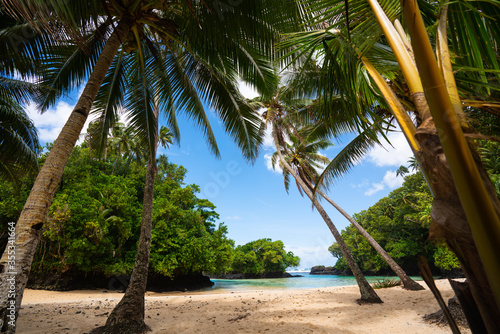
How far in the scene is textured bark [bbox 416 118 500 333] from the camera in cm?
78

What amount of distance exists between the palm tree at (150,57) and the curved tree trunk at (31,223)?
11 mm

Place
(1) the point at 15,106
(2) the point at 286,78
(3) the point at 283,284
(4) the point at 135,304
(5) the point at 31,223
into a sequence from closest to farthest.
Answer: (5) the point at 31,223 → (4) the point at 135,304 → (1) the point at 15,106 → (2) the point at 286,78 → (3) the point at 283,284

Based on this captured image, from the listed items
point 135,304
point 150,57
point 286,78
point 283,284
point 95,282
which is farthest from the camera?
point 283,284

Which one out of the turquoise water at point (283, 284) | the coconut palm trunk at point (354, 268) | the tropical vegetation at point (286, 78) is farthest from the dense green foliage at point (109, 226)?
the coconut palm trunk at point (354, 268)

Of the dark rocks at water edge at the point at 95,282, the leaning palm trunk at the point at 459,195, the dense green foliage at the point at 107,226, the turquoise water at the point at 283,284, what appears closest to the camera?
the leaning palm trunk at the point at 459,195

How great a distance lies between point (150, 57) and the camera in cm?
637

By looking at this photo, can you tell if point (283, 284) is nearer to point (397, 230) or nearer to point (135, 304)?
point (397, 230)

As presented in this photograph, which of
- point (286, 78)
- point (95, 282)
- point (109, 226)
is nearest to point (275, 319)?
point (286, 78)

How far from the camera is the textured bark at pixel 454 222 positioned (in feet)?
2.56

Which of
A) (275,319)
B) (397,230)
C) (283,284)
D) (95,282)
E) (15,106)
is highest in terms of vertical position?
(15,106)

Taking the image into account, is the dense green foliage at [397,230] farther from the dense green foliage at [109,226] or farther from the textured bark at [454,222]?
the textured bark at [454,222]

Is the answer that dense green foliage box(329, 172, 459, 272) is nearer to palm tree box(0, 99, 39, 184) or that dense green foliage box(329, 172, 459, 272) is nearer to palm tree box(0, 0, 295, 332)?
palm tree box(0, 0, 295, 332)

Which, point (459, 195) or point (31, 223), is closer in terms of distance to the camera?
point (459, 195)

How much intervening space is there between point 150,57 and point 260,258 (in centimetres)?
4291
